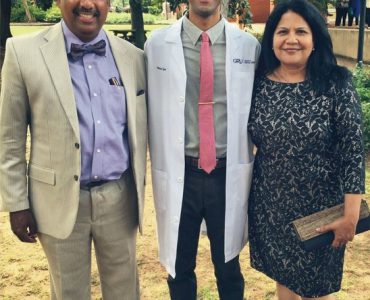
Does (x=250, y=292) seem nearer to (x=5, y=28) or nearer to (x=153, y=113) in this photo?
(x=153, y=113)

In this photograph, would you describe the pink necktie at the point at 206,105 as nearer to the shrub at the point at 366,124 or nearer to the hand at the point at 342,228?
the hand at the point at 342,228

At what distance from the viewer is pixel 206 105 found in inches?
108

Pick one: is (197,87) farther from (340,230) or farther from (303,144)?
(340,230)

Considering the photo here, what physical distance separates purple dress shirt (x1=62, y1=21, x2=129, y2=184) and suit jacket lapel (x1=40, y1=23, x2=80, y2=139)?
5cm

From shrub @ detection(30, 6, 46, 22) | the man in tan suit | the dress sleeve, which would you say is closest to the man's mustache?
the man in tan suit

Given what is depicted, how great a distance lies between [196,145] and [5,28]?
13585mm

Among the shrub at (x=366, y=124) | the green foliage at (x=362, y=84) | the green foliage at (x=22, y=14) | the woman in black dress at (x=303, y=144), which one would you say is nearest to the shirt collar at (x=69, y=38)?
the woman in black dress at (x=303, y=144)

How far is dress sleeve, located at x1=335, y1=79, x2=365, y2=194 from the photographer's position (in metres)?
2.46

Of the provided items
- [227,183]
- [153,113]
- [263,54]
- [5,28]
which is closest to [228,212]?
[227,183]

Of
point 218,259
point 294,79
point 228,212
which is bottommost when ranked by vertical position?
point 218,259

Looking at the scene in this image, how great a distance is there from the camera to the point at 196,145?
278 cm

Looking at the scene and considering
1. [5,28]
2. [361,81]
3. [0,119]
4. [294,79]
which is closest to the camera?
[0,119]

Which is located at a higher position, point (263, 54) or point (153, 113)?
point (263, 54)

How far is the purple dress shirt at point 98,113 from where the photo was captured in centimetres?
238
